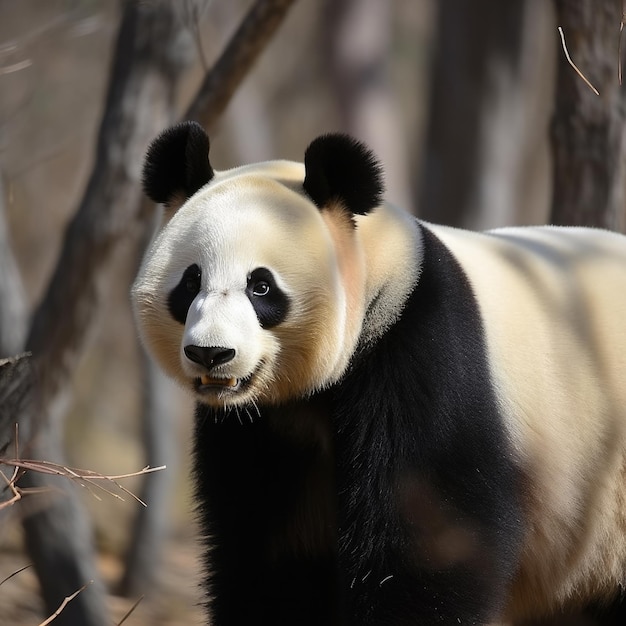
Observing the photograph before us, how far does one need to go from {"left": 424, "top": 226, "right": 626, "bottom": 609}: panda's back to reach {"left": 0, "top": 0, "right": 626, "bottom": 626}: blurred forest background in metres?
1.28

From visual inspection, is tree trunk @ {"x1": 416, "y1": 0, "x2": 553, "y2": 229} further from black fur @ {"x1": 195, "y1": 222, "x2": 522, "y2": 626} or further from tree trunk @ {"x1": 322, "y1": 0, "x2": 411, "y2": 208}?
black fur @ {"x1": 195, "y1": 222, "x2": 522, "y2": 626}

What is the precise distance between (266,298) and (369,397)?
0.40 m

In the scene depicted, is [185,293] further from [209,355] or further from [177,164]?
[177,164]

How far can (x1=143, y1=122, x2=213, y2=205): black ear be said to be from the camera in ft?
10.00

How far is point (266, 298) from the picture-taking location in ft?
9.09

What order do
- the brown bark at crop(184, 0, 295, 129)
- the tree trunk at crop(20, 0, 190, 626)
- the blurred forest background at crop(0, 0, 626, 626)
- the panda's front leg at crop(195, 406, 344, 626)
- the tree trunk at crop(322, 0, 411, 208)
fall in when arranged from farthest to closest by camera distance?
the tree trunk at crop(322, 0, 411, 208) < the tree trunk at crop(20, 0, 190, 626) < the blurred forest background at crop(0, 0, 626, 626) < the brown bark at crop(184, 0, 295, 129) < the panda's front leg at crop(195, 406, 344, 626)

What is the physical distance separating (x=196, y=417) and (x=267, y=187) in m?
0.76

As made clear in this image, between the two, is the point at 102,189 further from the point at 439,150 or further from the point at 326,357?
the point at 439,150

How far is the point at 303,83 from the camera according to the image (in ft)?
50.3

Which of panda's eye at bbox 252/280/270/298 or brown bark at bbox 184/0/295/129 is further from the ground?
brown bark at bbox 184/0/295/129

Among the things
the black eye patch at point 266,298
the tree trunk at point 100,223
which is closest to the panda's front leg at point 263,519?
the black eye patch at point 266,298

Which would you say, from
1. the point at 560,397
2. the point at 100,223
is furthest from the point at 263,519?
the point at 100,223

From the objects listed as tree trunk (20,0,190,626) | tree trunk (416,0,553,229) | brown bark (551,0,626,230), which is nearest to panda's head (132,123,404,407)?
tree trunk (20,0,190,626)

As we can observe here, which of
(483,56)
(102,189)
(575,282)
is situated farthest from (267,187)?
(483,56)
